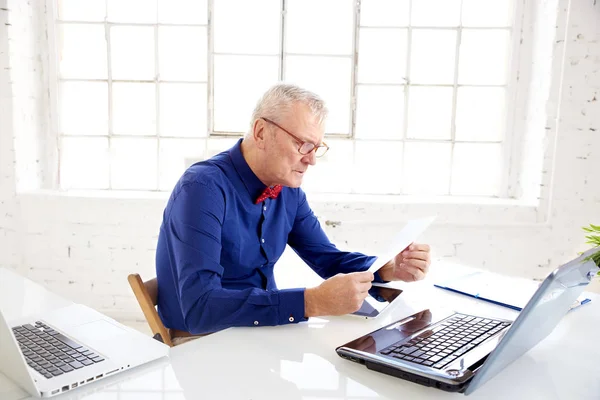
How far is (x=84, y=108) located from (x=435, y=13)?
2287mm

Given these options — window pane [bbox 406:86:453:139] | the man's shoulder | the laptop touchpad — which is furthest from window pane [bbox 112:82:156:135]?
the laptop touchpad

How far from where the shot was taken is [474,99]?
336 cm

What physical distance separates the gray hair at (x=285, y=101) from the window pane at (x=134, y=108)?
1.78 metres

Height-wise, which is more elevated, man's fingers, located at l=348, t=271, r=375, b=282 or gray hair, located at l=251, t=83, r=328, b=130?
gray hair, located at l=251, t=83, r=328, b=130

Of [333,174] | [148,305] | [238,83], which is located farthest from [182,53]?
[148,305]

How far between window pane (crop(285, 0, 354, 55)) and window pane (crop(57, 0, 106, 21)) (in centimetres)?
117

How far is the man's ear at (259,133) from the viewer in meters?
1.79

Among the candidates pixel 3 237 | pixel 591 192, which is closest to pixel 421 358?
pixel 591 192

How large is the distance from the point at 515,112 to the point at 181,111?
6.90 feet

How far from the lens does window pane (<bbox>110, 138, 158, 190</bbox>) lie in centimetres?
339

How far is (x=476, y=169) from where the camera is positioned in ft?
11.2

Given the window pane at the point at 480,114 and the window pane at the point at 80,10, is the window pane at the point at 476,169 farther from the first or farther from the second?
the window pane at the point at 80,10

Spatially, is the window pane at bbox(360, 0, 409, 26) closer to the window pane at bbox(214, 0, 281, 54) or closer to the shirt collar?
the window pane at bbox(214, 0, 281, 54)

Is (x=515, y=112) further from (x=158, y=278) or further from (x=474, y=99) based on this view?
(x=158, y=278)
